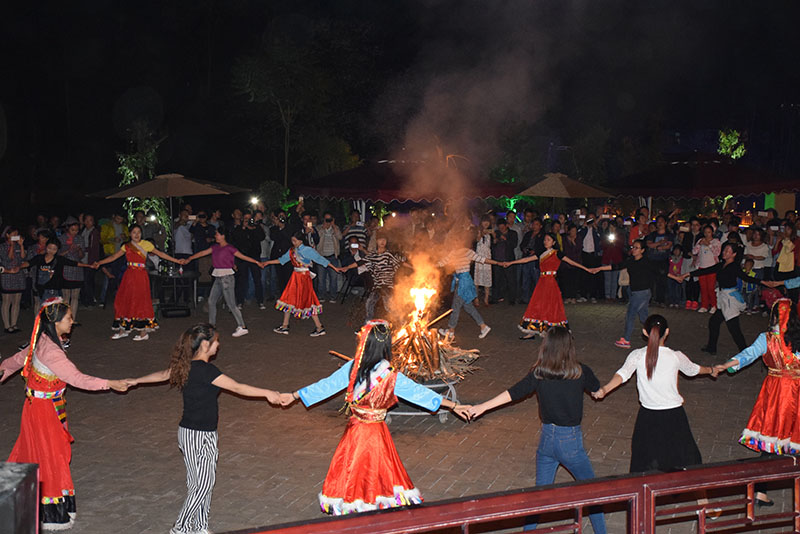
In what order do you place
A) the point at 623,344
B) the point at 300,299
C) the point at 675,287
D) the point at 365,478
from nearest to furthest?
the point at 365,478
the point at 623,344
the point at 300,299
the point at 675,287

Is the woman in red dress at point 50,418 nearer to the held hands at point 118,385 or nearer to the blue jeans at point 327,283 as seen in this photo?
the held hands at point 118,385

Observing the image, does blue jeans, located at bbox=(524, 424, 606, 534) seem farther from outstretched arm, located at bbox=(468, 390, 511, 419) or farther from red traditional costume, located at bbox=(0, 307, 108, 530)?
red traditional costume, located at bbox=(0, 307, 108, 530)

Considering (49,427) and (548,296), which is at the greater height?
(548,296)

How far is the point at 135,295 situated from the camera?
1270 centimetres

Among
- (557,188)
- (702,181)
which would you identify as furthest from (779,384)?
(702,181)

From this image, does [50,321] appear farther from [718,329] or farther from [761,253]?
[761,253]

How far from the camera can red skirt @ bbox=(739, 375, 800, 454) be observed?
669 cm

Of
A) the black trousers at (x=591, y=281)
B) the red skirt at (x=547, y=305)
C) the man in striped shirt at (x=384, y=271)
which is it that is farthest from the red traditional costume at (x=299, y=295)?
the black trousers at (x=591, y=281)

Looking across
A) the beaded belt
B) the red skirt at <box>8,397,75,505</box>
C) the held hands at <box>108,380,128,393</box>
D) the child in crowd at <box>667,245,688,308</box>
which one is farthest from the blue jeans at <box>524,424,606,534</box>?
the child in crowd at <box>667,245,688,308</box>

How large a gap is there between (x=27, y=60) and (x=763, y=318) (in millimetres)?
23747

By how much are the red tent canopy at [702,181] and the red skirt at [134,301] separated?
1254 centimetres

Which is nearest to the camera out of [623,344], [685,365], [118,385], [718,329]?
[118,385]

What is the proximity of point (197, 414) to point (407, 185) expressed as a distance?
46.9ft

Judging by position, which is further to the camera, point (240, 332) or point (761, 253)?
Answer: point (761, 253)
